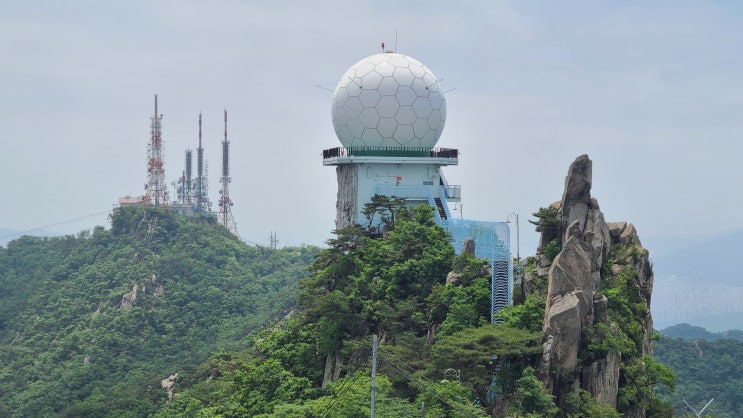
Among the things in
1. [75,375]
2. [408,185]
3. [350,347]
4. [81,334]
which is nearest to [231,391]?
[350,347]

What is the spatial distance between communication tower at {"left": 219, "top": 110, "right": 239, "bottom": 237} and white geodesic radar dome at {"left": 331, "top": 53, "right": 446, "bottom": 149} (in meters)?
58.2

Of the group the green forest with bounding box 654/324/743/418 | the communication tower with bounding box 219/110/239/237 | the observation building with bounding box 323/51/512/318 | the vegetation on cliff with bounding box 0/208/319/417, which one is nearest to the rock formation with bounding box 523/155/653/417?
the observation building with bounding box 323/51/512/318

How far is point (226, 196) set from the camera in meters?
102

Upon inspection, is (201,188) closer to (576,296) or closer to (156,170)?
(156,170)

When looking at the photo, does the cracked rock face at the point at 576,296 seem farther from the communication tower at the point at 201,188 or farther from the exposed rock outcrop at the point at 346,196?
the communication tower at the point at 201,188

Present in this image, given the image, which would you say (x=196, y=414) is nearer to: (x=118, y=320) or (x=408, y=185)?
(x=408, y=185)

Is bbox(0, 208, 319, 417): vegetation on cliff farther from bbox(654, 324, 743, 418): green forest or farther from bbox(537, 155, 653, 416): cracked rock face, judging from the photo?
bbox(654, 324, 743, 418): green forest

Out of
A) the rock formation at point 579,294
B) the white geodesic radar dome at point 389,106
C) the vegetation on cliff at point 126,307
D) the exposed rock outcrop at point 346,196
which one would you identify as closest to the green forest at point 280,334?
the vegetation on cliff at point 126,307

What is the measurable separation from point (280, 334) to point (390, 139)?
10231 mm

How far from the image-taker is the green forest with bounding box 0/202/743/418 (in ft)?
91.9

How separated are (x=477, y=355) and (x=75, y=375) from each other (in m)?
41.8

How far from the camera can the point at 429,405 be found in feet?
89.6

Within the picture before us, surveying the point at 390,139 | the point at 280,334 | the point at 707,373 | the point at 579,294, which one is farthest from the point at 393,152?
the point at 707,373

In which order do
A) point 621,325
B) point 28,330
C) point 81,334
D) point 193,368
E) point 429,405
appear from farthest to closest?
point 28,330
point 81,334
point 193,368
point 621,325
point 429,405
